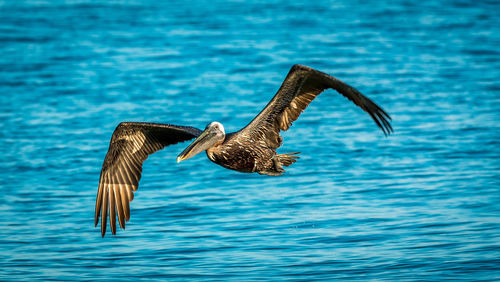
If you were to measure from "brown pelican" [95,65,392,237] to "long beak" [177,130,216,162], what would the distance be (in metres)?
0.01

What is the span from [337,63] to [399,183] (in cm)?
748

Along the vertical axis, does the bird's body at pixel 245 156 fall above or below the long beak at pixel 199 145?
below

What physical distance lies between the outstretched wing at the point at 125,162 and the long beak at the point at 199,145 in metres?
0.40

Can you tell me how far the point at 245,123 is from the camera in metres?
14.4

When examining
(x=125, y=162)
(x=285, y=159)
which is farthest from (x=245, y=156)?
(x=125, y=162)

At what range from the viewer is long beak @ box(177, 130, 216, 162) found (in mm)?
8477

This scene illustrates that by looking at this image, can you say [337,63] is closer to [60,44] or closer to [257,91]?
[257,91]

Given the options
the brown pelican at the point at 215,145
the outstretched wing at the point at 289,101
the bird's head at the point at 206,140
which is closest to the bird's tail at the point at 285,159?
the brown pelican at the point at 215,145

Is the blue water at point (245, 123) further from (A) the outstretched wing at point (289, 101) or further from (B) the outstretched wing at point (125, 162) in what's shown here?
(A) the outstretched wing at point (289, 101)

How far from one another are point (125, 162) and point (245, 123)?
542 centimetres

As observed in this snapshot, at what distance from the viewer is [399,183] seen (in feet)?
38.1

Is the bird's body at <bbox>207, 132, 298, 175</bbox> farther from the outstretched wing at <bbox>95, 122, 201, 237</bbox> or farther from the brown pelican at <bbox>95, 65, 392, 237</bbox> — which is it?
the outstretched wing at <bbox>95, 122, 201, 237</bbox>

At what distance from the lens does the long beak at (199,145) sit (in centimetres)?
848

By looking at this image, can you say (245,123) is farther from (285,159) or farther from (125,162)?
(125,162)
